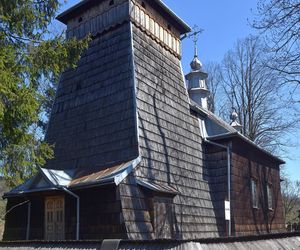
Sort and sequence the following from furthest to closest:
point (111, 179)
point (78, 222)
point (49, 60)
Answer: point (78, 222)
point (111, 179)
point (49, 60)

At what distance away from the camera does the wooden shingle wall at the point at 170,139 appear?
42.0 feet

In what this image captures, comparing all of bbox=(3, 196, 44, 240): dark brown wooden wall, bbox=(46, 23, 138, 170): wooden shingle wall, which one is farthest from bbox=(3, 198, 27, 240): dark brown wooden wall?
bbox=(46, 23, 138, 170): wooden shingle wall

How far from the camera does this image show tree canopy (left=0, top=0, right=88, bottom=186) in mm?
8867

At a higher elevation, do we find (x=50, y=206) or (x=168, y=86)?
(x=168, y=86)

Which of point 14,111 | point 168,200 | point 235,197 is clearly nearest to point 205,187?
point 235,197

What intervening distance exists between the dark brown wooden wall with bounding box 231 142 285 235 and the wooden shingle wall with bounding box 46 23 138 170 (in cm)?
556

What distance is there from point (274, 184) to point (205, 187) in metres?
7.41

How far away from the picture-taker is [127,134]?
12438 millimetres

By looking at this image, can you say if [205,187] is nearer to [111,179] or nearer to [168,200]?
[168,200]

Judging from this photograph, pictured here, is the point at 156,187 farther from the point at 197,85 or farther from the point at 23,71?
the point at 197,85

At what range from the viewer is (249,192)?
1741 cm

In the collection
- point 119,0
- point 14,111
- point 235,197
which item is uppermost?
point 119,0

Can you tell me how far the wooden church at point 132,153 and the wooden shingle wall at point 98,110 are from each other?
4 cm

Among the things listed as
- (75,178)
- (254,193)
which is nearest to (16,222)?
(75,178)
